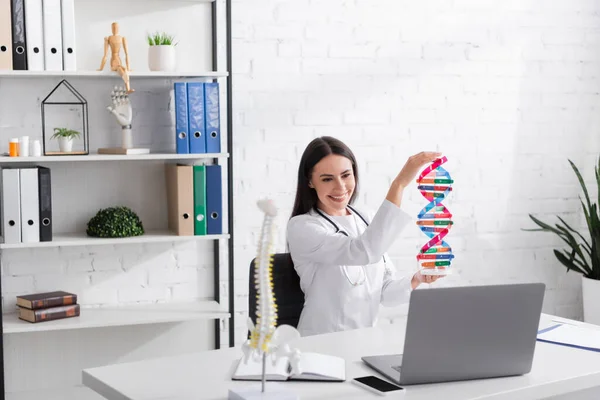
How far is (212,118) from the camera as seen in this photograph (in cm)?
310

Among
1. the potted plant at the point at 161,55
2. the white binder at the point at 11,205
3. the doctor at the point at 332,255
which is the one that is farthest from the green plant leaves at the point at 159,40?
the doctor at the point at 332,255

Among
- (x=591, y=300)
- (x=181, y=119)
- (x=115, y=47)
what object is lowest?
(x=591, y=300)

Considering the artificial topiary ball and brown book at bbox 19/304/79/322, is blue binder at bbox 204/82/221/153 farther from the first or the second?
brown book at bbox 19/304/79/322

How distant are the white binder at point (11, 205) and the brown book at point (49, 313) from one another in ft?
0.93

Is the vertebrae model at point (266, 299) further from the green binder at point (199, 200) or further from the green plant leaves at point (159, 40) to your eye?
the green plant leaves at point (159, 40)

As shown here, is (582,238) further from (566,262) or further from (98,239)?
(98,239)

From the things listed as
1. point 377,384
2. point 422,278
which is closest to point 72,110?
point 422,278

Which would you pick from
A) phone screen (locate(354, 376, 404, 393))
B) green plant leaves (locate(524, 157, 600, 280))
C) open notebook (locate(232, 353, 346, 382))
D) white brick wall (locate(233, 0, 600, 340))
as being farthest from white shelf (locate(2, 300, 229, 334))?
green plant leaves (locate(524, 157, 600, 280))

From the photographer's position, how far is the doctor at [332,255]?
8.45 ft

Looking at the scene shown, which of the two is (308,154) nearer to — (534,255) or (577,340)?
(577,340)

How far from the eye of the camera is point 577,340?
2195mm

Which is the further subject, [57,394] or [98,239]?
[57,394]

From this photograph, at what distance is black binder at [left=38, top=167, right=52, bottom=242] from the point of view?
2.96m

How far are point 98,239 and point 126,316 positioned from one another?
1.09 feet
